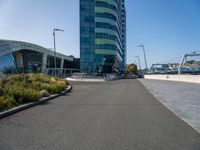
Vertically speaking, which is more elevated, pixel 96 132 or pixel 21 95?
pixel 21 95

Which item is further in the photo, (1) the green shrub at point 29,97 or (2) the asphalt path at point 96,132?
(1) the green shrub at point 29,97

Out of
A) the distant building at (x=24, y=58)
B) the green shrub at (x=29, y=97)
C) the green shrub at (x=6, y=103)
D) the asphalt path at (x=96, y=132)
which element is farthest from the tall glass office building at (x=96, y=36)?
the asphalt path at (x=96, y=132)

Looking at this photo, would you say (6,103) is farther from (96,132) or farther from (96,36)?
(96,36)

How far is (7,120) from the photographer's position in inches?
347

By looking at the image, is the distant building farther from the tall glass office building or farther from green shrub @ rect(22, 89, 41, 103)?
green shrub @ rect(22, 89, 41, 103)

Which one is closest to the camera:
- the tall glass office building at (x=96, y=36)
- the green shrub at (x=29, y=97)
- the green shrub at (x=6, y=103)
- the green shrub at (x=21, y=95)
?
the green shrub at (x=6, y=103)

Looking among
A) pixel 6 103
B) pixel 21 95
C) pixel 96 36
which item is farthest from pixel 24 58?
pixel 6 103

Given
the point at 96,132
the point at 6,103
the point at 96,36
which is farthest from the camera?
the point at 96,36

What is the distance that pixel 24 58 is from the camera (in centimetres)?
8138

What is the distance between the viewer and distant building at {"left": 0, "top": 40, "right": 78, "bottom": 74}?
66519 mm

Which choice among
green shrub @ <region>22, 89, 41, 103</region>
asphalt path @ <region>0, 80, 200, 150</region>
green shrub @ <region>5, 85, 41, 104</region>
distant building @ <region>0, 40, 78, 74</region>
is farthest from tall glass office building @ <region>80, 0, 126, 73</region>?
asphalt path @ <region>0, 80, 200, 150</region>

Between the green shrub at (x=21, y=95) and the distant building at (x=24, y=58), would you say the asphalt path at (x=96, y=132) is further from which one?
the distant building at (x=24, y=58)

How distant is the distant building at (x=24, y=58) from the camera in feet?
218

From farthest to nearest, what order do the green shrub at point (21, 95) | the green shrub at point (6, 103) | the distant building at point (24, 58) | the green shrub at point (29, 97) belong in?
the distant building at point (24, 58)
the green shrub at point (29, 97)
the green shrub at point (21, 95)
the green shrub at point (6, 103)
